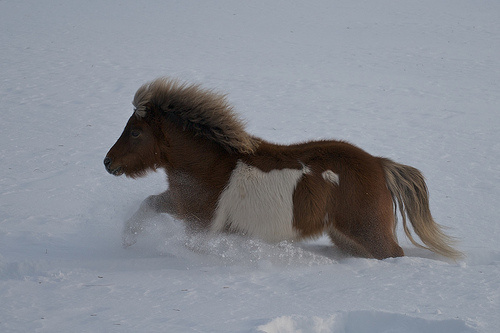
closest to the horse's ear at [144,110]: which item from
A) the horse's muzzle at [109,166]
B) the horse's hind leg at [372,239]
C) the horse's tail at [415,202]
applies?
the horse's muzzle at [109,166]

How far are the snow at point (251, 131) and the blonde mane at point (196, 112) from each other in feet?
3.20

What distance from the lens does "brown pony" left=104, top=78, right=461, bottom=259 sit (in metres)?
4.84

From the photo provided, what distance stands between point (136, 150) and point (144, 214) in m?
0.65

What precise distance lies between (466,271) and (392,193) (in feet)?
3.34

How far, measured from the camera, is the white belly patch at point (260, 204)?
4.82 metres

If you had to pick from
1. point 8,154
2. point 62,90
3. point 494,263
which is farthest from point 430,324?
point 62,90

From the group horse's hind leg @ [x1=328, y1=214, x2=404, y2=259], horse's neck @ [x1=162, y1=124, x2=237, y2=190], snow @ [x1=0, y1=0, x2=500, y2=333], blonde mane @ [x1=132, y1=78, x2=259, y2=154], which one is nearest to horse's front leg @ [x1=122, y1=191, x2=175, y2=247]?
snow @ [x1=0, y1=0, x2=500, y2=333]

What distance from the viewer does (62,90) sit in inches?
439

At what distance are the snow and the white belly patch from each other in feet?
0.47

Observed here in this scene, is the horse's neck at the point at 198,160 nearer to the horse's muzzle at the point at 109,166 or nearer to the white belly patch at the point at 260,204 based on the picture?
the white belly patch at the point at 260,204

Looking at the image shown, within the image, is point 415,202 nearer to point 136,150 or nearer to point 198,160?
point 198,160

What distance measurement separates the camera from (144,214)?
5219mm

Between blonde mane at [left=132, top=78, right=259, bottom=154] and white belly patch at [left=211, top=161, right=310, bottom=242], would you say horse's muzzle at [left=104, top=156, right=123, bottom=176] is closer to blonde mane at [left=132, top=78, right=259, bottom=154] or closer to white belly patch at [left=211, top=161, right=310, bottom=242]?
blonde mane at [left=132, top=78, right=259, bottom=154]

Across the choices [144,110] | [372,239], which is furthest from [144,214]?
[372,239]
